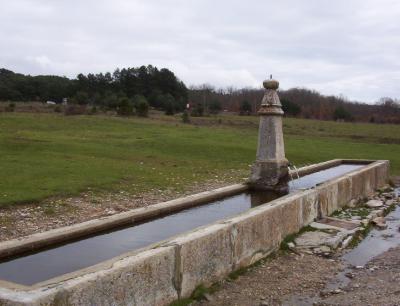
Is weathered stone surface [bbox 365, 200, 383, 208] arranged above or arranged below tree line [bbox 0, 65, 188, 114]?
below

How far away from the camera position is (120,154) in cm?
2055

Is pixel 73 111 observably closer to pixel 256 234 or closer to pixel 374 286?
pixel 256 234

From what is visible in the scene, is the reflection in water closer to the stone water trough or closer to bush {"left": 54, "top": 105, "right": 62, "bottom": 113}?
the stone water trough

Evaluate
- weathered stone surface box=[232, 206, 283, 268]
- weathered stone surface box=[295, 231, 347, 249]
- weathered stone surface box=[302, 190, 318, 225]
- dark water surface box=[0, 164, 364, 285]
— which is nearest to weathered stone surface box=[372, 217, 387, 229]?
weathered stone surface box=[302, 190, 318, 225]

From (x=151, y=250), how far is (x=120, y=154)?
15.5 meters

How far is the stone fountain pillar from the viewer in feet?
37.3

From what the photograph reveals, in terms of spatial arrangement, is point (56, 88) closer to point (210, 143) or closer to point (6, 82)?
point (6, 82)

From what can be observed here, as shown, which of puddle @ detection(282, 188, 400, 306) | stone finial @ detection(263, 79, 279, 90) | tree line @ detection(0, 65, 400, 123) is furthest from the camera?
tree line @ detection(0, 65, 400, 123)

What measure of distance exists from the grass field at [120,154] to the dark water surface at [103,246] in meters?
3.94

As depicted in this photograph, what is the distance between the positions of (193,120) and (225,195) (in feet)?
114

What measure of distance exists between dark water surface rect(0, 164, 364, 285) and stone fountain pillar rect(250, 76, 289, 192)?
162 centimetres

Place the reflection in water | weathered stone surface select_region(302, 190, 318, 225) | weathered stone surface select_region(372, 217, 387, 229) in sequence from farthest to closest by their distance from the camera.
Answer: weathered stone surface select_region(372, 217, 387, 229) < the reflection in water < weathered stone surface select_region(302, 190, 318, 225)

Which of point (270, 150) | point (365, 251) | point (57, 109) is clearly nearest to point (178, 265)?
point (365, 251)

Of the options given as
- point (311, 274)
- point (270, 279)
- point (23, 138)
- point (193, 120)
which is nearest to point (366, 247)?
point (311, 274)
